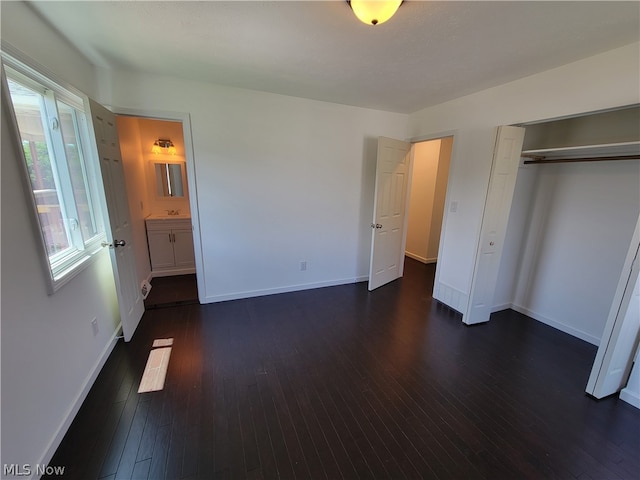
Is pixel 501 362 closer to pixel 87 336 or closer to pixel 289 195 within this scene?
pixel 289 195

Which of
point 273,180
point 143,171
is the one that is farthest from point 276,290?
point 143,171

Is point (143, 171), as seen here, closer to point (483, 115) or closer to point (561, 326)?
point (483, 115)

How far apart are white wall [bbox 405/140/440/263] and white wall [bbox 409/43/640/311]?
52.2 inches

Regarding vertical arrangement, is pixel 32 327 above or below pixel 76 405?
above

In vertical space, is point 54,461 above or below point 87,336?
below

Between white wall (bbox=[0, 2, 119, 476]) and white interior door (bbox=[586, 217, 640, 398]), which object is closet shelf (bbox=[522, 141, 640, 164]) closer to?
white interior door (bbox=[586, 217, 640, 398])

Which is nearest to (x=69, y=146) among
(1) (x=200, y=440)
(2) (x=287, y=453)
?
(1) (x=200, y=440)

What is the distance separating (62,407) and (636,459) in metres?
3.46

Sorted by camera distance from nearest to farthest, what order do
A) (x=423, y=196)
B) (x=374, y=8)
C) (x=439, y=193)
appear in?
1. (x=374, y=8)
2. (x=439, y=193)
3. (x=423, y=196)

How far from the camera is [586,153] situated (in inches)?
98.4

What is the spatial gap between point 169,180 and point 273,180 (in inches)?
79.1

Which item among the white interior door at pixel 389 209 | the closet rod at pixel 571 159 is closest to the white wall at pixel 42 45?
the white interior door at pixel 389 209

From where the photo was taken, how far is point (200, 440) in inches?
61.8

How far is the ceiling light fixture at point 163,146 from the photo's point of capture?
3.94 meters
